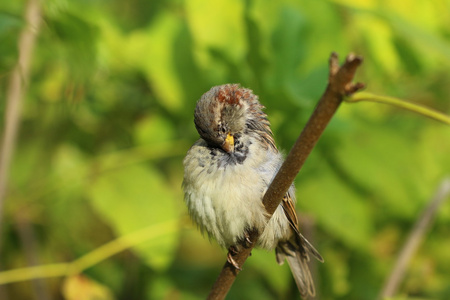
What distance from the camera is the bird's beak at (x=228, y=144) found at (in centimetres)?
201

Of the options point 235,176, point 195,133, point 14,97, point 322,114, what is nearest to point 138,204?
point 195,133

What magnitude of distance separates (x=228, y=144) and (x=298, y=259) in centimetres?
89

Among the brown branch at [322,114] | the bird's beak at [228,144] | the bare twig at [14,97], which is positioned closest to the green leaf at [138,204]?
the bare twig at [14,97]

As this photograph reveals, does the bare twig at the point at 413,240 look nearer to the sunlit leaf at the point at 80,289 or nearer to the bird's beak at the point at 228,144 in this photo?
the bird's beak at the point at 228,144

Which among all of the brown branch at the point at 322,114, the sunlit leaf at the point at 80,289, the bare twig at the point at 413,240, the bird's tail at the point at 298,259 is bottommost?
the sunlit leaf at the point at 80,289

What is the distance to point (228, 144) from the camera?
80.1 inches

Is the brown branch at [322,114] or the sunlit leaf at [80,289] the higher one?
the brown branch at [322,114]

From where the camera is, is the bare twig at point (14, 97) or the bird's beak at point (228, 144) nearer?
the bird's beak at point (228, 144)

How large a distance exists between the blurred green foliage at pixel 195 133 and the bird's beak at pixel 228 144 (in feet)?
1.59

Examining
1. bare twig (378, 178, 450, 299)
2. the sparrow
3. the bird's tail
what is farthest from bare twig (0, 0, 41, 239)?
bare twig (378, 178, 450, 299)

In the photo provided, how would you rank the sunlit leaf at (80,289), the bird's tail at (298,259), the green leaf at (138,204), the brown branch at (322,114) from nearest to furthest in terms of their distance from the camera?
the brown branch at (322,114), the bird's tail at (298,259), the sunlit leaf at (80,289), the green leaf at (138,204)

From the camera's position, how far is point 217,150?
213 centimetres

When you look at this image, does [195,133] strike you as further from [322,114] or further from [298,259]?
[322,114]

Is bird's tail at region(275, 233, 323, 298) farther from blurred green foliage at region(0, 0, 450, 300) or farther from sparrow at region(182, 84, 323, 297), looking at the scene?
sparrow at region(182, 84, 323, 297)
